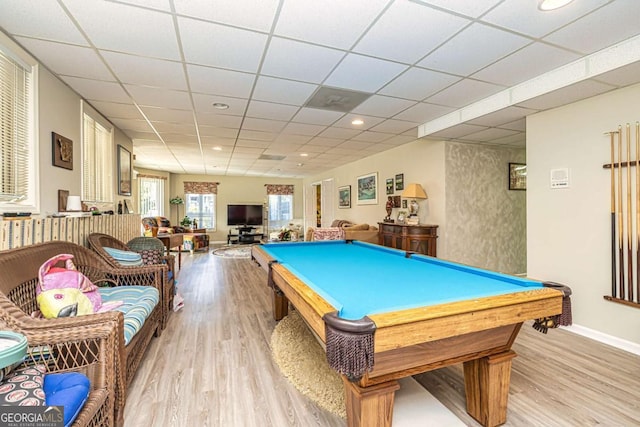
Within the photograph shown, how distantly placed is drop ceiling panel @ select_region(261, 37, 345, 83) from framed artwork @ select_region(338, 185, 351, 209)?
5063 millimetres

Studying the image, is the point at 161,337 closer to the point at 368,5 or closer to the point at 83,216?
the point at 83,216

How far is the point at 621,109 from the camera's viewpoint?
8.26 ft

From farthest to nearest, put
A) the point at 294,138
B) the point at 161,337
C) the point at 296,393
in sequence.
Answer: the point at 294,138, the point at 161,337, the point at 296,393

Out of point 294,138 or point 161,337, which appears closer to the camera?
point 161,337

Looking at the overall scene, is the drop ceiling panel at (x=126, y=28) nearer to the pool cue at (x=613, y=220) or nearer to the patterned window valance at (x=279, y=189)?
the pool cue at (x=613, y=220)

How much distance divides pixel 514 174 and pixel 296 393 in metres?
5.10

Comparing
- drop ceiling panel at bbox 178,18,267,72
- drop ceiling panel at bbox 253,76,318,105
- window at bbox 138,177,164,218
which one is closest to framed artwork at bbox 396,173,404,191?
drop ceiling panel at bbox 253,76,318,105

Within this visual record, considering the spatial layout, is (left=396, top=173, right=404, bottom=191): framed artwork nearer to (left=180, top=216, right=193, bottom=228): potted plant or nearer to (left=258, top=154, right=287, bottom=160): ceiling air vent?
(left=258, top=154, right=287, bottom=160): ceiling air vent

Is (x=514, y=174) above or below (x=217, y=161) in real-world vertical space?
below

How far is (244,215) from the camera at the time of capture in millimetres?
10203

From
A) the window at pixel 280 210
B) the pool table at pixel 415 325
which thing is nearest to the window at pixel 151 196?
the window at pixel 280 210

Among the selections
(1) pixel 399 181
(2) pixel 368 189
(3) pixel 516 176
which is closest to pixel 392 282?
(1) pixel 399 181

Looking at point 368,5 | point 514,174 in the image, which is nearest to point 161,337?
point 368,5
